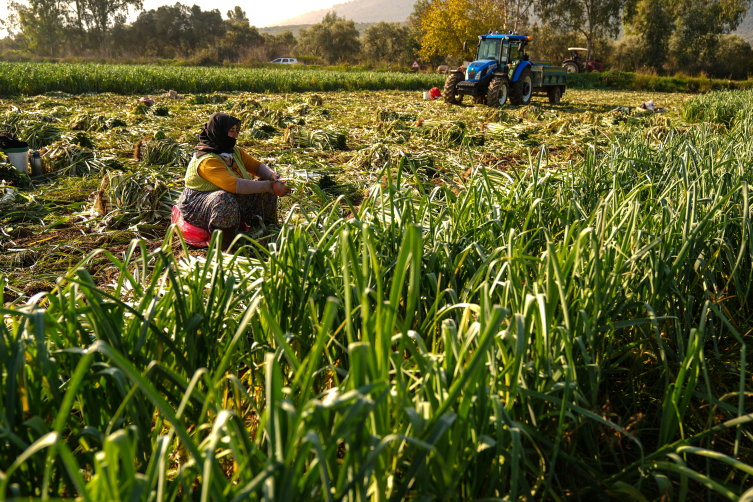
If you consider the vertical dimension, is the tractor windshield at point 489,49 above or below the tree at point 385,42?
below

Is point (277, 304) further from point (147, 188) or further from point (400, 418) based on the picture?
point (147, 188)

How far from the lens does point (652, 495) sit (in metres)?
1.18

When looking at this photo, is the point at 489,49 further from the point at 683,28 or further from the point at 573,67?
the point at 683,28

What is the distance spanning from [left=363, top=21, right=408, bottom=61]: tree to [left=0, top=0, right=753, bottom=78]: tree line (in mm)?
112

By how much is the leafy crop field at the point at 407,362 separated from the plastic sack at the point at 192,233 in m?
0.56

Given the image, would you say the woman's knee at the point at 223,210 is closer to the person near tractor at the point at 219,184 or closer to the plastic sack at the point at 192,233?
the person near tractor at the point at 219,184

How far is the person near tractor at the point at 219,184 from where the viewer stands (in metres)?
3.23

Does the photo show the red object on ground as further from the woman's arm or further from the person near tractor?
the woman's arm

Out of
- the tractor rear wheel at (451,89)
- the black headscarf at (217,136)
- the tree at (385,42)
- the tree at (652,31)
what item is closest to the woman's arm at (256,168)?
the black headscarf at (217,136)

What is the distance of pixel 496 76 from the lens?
12.6 m

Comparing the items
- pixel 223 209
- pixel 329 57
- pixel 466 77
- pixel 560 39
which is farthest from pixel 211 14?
pixel 223 209

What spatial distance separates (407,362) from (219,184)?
2454 millimetres

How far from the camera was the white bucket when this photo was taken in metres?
4.71

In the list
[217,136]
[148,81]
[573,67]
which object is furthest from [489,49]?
[573,67]
